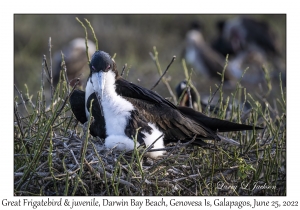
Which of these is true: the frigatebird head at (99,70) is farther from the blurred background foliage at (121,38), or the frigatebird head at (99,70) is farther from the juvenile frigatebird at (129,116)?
the blurred background foliage at (121,38)

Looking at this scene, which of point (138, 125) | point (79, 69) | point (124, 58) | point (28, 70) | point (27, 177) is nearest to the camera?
point (27, 177)

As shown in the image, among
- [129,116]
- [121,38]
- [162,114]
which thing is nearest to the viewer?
[129,116]

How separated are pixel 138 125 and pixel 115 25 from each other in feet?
24.7

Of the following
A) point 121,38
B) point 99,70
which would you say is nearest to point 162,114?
point 99,70

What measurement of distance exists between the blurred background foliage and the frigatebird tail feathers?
4.70 meters

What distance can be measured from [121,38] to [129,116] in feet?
22.8

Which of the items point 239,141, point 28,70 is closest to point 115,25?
point 28,70

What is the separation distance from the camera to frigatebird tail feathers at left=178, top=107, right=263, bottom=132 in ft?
10.4

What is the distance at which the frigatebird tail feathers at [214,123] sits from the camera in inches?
125

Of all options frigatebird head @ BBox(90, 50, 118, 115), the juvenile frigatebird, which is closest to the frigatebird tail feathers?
the juvenile frigatebird

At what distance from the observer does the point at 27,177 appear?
2.88 metres

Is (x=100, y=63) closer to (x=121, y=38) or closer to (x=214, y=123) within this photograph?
(x=214, y=123)

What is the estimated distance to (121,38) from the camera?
9.91 meters

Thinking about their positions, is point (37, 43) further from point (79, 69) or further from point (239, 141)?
point (239, 141)
